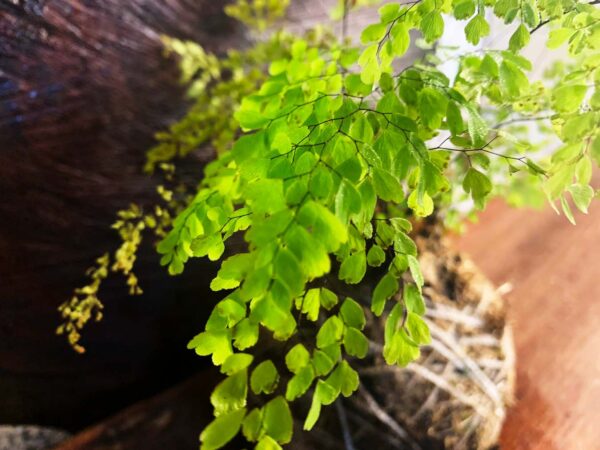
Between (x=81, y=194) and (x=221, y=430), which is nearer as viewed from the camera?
(x=221, y=430)

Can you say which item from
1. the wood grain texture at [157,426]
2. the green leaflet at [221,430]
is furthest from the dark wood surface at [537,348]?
the green leaflet at [221,430]

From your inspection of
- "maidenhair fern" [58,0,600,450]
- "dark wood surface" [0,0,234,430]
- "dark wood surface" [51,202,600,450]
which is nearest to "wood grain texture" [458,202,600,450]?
"dark wood surface" [51,202,600,450]

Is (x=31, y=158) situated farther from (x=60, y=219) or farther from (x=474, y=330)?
(x=474, y=330)

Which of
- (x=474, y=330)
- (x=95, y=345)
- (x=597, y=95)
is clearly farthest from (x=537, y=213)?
(x=95, y=345)

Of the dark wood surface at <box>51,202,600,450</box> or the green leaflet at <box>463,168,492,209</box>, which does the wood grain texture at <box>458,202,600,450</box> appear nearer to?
the dark wood surface at <box>51,202,600,450</box>

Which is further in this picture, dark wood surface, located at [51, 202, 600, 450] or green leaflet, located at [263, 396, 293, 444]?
dark wood surface, located at [51, 202, 600, 450]

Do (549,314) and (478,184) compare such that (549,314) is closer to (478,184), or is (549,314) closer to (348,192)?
(478,184)

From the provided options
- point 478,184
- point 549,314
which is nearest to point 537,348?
point 549,314

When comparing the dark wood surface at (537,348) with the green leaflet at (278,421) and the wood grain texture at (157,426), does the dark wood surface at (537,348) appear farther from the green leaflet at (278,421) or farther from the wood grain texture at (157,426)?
the green leaflet at (278,421)

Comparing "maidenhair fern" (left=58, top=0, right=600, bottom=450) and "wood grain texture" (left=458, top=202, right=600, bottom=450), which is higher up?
"maidenhair fern" (left=58, top=0, right=600, bottom=450)
